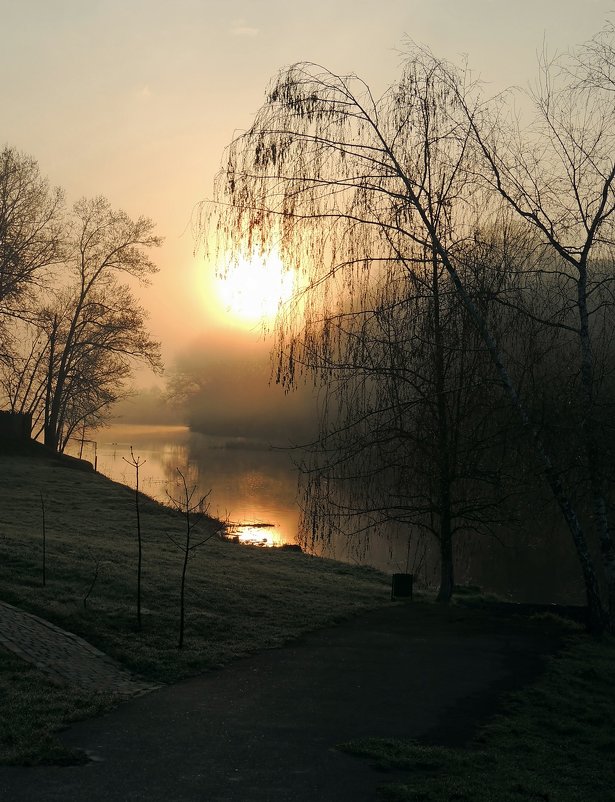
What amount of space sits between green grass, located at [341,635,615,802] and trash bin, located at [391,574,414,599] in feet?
24.0

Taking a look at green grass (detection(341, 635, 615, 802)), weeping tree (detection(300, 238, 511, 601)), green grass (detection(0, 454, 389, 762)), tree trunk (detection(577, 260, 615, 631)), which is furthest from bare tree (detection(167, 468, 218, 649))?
tree trunk (detection(577, 260, 615, 631))

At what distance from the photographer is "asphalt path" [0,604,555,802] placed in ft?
22.8

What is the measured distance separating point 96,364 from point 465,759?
47.9 m

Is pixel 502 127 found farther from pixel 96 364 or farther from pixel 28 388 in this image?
pixel 28 388

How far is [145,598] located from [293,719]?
661 centimetres

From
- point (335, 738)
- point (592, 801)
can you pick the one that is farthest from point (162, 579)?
point (592, 801)

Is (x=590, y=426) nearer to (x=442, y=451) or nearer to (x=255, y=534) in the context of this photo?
(x=442, y=451)

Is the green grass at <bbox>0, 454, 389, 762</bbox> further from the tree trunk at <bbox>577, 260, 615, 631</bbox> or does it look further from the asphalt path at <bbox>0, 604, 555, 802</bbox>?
the tree trunk at <bbox>577, 260, 615, 631</bbox>

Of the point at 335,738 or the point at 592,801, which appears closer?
the point at 592,801

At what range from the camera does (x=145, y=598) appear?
15.0 metres

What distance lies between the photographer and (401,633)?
14.6 metres

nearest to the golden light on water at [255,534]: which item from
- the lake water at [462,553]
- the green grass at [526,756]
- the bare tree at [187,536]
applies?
the lake water at [462,553]

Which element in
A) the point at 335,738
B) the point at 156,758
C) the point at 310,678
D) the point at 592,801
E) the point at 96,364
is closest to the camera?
the point at 592,801

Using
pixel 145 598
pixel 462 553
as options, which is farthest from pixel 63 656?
pixel 462 553
